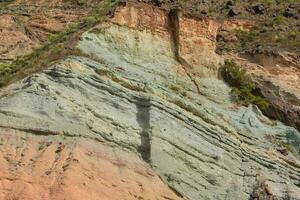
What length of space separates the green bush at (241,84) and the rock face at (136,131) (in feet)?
1.15

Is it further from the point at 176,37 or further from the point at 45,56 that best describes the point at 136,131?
the point at 176,37

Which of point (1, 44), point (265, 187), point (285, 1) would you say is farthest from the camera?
point (285, 1)

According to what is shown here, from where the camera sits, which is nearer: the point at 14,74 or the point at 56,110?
the point at 56,110

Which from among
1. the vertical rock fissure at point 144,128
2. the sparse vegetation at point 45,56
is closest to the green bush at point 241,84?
the sparse vegetation at point 45,56

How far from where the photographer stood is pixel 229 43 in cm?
3203

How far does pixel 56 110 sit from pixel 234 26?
41.5ft

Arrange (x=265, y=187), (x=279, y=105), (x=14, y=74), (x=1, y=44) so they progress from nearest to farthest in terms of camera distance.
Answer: (x=265, y=187) → (x=14, y=74) → (x=279, y=105) → (x=1, y=44)

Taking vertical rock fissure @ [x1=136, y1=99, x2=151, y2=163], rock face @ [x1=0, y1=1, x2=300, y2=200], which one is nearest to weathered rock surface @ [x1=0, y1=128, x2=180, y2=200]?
rock face @ [x1=0, y1=1, x2=300, y2=200]

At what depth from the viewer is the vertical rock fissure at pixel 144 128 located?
22.7 metres

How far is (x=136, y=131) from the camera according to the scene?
76.3 feet

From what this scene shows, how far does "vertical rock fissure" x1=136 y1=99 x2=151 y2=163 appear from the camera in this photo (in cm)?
2273

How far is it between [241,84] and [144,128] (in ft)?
19.9

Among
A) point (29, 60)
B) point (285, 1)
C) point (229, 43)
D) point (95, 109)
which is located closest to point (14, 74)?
point (29, 60)

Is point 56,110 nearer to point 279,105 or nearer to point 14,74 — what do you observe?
point 14,74
